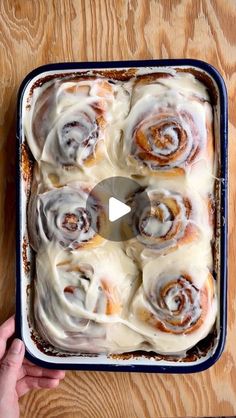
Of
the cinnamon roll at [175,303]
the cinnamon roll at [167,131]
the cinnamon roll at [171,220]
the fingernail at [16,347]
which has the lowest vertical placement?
the fingernail at [16,347]

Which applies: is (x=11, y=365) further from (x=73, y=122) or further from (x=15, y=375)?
(x=73, y=122)

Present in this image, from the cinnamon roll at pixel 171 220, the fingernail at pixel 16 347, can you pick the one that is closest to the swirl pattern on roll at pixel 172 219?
the cinnamon roll at pixel 171 220

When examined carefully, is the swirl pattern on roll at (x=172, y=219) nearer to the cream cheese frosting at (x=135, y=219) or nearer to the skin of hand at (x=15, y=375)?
the cream cheese frosting at (x=135, y=219)

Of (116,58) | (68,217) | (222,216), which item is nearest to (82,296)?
(68,217)

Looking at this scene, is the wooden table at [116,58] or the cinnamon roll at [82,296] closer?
the cinnamon roll at [82,296]

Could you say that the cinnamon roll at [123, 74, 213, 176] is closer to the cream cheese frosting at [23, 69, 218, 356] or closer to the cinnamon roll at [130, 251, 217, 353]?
the cream cheese frosting at [23, 69, 218, 356]
